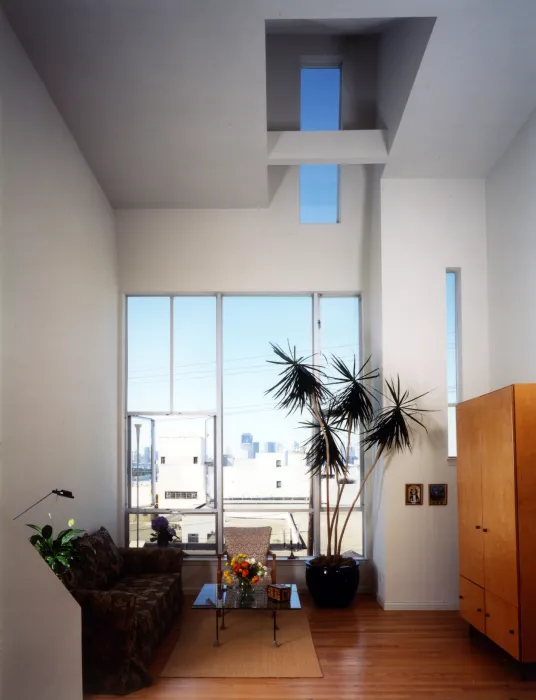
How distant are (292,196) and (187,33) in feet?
10.4

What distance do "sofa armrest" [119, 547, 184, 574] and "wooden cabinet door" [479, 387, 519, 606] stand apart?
304 cm

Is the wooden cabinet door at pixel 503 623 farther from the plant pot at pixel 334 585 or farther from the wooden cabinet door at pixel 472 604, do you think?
the plant pot at pixel 334 585

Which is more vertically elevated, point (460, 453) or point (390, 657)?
point (460, 453)

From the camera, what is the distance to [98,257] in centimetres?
709

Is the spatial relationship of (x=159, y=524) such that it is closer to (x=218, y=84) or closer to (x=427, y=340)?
(x=427, y=340)

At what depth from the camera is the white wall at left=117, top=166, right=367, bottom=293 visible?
26.0 feet

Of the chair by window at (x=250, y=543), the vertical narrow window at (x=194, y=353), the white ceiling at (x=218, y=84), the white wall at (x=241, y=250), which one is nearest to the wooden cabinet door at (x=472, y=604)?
the chair by window at (x=250, y=543)

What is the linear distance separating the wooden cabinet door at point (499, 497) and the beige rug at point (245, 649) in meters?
1.53

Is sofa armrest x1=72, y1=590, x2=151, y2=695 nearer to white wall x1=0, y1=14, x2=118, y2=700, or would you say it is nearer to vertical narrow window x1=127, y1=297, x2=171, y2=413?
white wall x1=0, y1=14, x2=118, y2=700

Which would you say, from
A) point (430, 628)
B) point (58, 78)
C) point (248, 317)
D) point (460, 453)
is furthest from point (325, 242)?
point (430, 628)

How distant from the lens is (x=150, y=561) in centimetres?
689

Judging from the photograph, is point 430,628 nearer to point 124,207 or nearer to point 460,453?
point 460,453

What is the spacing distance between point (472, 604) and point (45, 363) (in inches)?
157

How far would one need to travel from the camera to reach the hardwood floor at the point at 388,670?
477 centimetres
